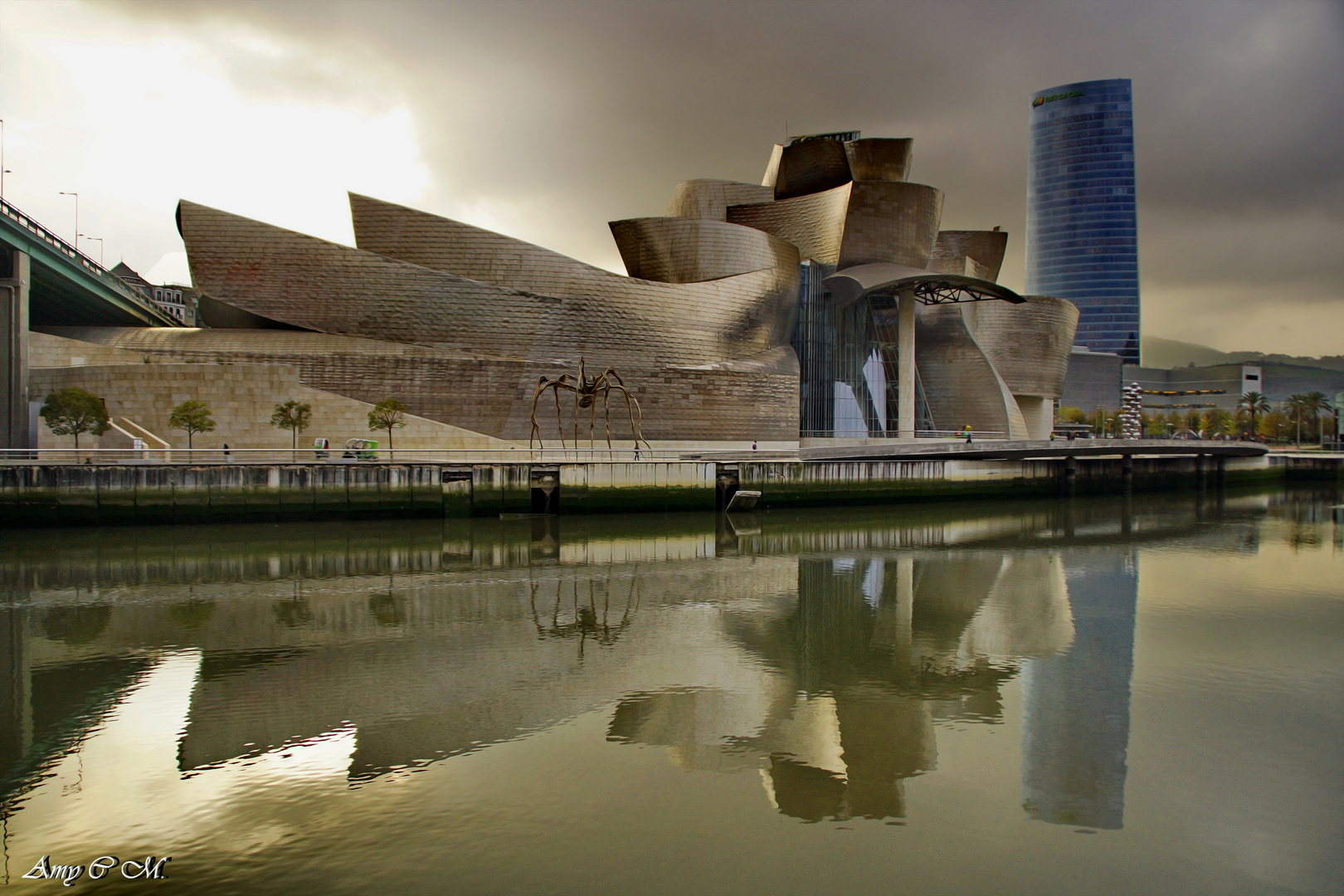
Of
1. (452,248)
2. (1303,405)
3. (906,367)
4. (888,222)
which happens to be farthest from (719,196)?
(1303,405)

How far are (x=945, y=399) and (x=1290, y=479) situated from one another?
20.4 meters

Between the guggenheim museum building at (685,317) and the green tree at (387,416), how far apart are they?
122 cm

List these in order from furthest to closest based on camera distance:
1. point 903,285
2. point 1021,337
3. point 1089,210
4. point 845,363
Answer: point 1089,210, point 1021,337, point 845,363, point 903,285

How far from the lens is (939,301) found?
37.6 metres

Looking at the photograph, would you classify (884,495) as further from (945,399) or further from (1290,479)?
(1290,479)

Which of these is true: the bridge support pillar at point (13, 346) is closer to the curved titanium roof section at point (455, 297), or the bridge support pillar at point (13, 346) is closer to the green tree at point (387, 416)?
the curved titanium roof section at point (455, 297)

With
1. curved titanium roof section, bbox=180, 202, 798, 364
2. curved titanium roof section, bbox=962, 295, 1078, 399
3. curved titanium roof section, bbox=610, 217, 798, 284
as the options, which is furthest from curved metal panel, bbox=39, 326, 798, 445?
curved titanium roof section, bbox=962, 295, 1078, 399

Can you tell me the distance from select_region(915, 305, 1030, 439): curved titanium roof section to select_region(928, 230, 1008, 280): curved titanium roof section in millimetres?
5150

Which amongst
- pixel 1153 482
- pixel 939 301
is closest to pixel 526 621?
pixel 939 301

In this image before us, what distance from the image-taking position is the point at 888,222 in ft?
120

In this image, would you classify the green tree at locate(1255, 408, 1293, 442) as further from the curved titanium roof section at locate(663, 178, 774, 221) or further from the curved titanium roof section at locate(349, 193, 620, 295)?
the curved titanium roof section at locate(349, 193, 620, 295)

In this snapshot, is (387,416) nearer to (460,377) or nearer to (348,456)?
(348,456)

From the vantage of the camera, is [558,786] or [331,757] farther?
[331,757]

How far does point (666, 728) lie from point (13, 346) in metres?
23.8
